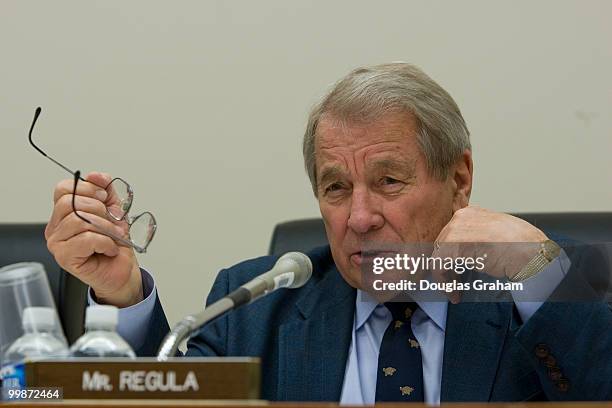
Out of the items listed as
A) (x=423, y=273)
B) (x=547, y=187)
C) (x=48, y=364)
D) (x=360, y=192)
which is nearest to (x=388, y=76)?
(x=360, y=192)

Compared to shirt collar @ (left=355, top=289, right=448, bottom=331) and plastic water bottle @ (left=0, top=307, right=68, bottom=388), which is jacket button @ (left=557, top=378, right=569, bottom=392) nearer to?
shirt collar @ (left=355, top=289, right=448, bottom=331)

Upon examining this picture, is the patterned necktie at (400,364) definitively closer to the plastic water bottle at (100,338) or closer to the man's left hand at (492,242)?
the man's left hand at (492,242)

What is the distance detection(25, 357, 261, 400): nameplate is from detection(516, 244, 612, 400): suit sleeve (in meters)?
0.80

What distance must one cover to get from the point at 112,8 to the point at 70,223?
4.80 ft

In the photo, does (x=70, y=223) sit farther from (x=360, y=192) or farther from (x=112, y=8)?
(x=112, y=8)

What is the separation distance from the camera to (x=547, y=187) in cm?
302

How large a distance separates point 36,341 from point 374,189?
94cm

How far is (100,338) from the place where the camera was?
140 cm

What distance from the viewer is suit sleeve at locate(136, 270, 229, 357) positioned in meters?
2.06

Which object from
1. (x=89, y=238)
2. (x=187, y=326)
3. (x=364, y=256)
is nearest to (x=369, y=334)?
(x=364, y=256)

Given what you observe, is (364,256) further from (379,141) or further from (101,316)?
(101,316)

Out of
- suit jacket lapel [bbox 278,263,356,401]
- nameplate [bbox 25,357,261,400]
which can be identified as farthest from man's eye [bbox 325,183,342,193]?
nameplate [bbox 25,357,261,400]

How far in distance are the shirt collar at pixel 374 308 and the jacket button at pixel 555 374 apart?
0.35 meters

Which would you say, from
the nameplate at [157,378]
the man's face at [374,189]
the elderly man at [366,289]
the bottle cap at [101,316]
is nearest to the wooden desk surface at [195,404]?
the nameplate at [157,378]
